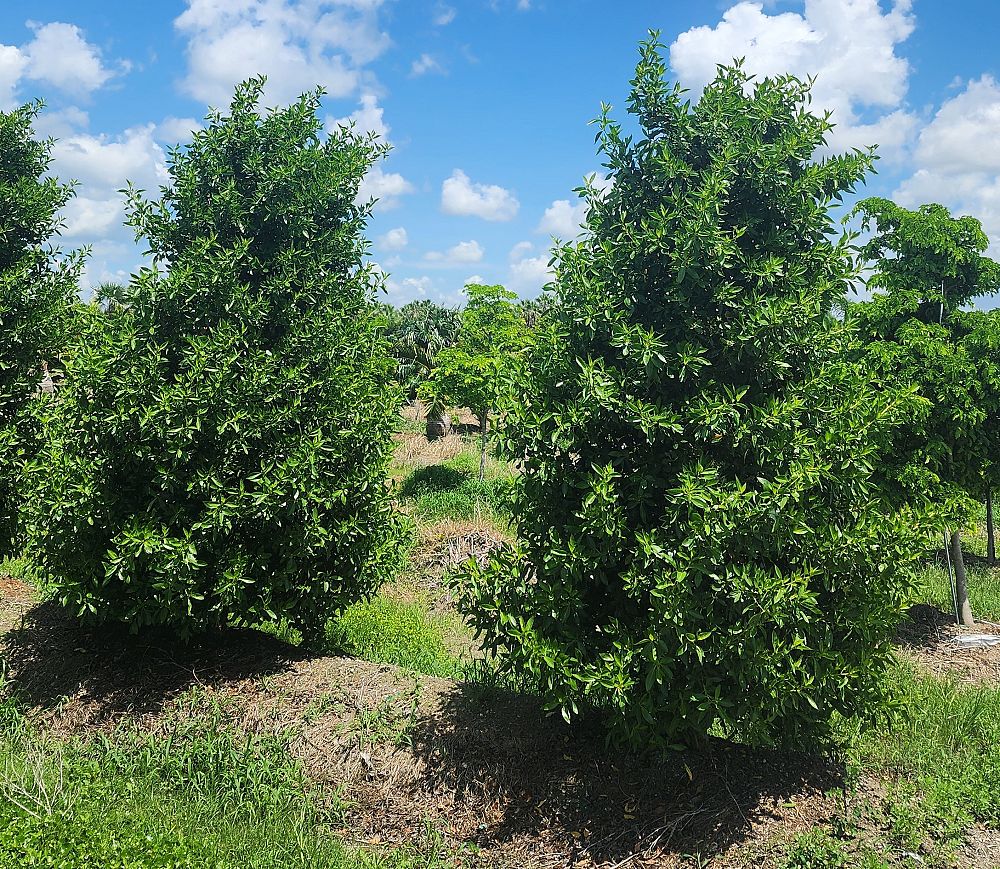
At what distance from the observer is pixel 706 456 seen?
4988 mm

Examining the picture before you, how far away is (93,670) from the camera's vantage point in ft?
24.0

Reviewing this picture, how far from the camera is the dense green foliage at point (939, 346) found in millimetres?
9688

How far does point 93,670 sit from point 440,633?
4075 mm

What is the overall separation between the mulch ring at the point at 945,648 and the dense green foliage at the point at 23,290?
35.9ft

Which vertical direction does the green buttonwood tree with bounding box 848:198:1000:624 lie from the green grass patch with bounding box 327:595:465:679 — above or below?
above

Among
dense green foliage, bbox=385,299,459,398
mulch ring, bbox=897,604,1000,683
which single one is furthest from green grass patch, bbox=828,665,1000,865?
dense green foliage, bbox=385,299,459,398

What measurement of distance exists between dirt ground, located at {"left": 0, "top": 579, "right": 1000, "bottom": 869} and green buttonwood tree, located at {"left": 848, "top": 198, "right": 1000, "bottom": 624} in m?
5.48

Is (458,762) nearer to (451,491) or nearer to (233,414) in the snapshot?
(233,414)

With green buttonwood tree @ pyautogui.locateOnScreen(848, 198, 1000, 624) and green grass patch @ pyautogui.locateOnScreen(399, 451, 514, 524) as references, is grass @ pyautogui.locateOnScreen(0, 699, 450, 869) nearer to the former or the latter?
green grass patch @ pyautogui.locateOnScreen(399, 451, 514, 524)

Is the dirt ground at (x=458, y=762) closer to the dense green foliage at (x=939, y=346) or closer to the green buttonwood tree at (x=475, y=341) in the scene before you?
the dense green foliage at (x=939, y=346)

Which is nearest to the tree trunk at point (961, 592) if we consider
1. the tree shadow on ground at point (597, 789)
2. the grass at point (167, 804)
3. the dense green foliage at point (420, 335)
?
the tree shadow on ground at point (597, 789)

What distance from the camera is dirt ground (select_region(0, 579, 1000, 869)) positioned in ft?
16.8

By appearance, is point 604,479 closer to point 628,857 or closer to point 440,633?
point 628,857

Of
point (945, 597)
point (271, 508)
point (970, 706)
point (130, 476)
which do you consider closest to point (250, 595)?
point (271, 508)
